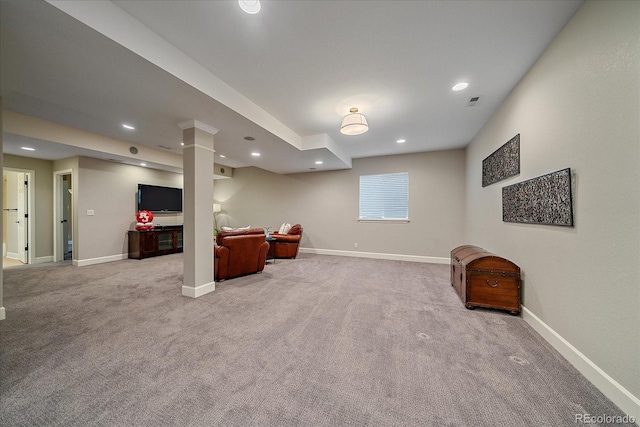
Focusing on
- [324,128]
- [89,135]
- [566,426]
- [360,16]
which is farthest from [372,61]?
[89,135]

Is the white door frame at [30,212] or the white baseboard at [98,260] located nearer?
the white baseboard at [98,260]

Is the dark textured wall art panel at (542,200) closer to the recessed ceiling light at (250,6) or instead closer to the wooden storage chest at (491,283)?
the wooden storage chest at (491,283)

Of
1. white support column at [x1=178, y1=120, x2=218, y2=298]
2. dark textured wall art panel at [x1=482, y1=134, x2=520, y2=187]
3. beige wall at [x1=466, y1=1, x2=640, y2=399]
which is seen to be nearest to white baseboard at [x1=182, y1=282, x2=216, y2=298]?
white support column at [x1=178, y1=120, x2=218, y2=298]

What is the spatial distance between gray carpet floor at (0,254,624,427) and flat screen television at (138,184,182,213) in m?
3.19

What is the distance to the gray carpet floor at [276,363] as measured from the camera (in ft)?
4.34

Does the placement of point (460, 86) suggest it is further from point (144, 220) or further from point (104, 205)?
point (104, 205)

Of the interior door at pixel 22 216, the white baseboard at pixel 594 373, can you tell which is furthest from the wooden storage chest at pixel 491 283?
the interior door at pixel 22 216

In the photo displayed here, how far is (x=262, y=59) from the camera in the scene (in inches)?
89.1

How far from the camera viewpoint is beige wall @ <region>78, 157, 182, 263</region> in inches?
196

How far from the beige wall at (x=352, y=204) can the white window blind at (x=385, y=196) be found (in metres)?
0.16

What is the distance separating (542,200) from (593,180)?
1.92 ft

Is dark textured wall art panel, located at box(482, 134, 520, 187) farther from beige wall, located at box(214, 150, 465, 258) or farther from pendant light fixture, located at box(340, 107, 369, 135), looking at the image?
pendant light fixture, located at box(340, 107, 369, 135)

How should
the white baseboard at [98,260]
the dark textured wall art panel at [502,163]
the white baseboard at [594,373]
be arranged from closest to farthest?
the white baseboard at [594,373] → the dark textured wall art panel at [502,163] → the white baseboard at [98,260]

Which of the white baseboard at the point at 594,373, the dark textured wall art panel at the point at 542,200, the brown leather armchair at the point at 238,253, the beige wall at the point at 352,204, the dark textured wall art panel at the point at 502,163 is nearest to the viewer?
the white baseboard at the point at 594,373
